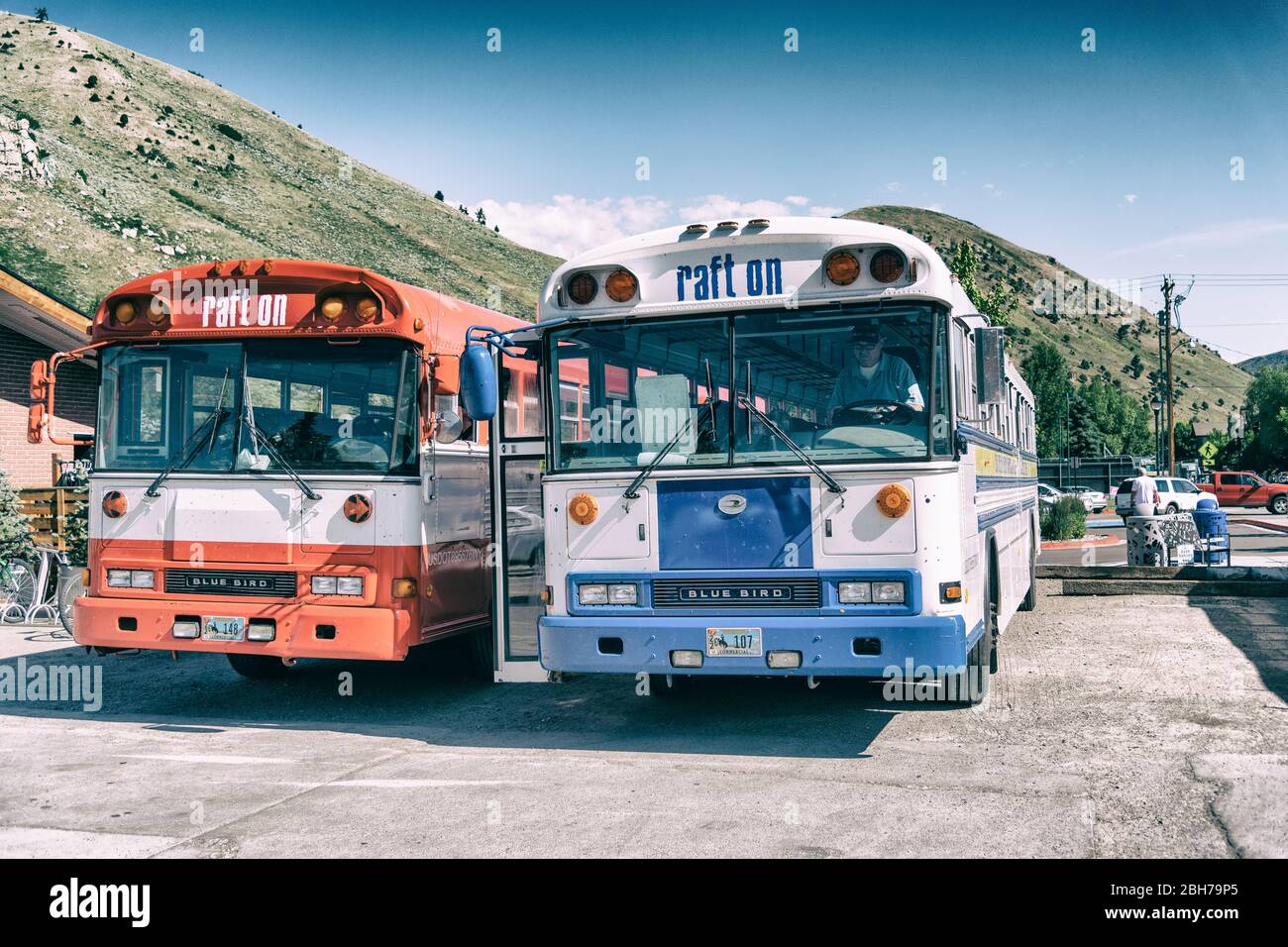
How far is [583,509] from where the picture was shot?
720cm

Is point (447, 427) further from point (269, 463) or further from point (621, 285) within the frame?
point (621, 285)

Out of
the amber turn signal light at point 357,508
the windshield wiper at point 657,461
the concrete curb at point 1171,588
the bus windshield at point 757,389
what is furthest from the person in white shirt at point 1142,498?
the amber turn signal light at point 357,508

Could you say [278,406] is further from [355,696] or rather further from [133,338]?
[355,696]

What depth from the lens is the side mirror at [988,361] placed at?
7289mm

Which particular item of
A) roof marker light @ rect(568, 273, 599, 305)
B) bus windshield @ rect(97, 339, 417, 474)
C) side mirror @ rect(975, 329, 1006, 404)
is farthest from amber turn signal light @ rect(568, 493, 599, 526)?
side mirror @ rect(975, 329, 1006, 404)

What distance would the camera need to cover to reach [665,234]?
7.20m

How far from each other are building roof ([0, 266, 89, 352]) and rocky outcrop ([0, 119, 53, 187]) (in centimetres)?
7016

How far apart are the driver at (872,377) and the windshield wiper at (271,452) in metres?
3.55

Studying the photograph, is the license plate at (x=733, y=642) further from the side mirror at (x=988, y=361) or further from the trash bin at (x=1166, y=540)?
the trash bin at (x=1166, y=540)

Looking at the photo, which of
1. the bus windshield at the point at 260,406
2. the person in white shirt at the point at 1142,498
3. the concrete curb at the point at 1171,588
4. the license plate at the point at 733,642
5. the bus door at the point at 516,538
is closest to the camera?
the license plate at the point at 733,642

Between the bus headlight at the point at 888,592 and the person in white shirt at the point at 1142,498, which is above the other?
the person in white shirt at the point at 1142,498

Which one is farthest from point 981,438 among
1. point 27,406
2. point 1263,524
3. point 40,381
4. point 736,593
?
point 1263,524

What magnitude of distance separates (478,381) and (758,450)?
178cm

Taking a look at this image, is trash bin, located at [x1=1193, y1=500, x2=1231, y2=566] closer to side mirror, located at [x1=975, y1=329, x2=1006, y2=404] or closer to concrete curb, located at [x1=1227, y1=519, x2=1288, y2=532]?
side mirror, located at [x1=975, y1=329, x2=1006, y2=404]
